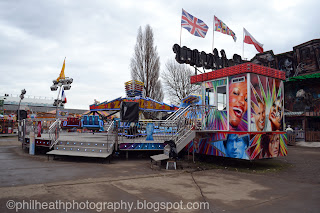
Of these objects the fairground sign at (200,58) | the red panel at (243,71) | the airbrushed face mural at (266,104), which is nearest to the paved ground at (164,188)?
the airbrushed face mural at (266,104)

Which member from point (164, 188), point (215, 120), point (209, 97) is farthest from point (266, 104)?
point (164, 188)

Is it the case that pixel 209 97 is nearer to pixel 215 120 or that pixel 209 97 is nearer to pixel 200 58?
pixel 215 120

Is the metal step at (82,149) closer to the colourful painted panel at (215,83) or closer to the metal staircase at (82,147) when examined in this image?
the metal staircase at (82,147)

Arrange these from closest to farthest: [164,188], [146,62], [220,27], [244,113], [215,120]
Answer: [164,188] → [244,113] → [215,120] → [220,27] → [146,62]

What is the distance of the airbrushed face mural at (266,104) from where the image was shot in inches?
407

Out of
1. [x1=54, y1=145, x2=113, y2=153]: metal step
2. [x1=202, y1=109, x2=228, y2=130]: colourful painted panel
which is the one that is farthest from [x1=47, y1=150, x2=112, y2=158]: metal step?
[x1=202, y1=109, x2=228, y2=130]: colourful painted panel

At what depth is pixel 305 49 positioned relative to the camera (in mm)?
27422

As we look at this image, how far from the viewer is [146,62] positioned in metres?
30.2

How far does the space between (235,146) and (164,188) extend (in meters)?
4.75

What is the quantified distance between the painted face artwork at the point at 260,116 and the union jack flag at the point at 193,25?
257 inches

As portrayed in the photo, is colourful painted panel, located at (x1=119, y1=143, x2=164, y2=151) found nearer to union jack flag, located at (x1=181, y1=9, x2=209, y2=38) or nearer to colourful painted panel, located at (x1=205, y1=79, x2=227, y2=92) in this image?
colourful painted panel, located at (x1=205, y1=79, x2=227, y2=92)

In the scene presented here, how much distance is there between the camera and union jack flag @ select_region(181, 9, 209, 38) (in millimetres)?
14578

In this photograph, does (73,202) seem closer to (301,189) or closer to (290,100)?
(301,189)

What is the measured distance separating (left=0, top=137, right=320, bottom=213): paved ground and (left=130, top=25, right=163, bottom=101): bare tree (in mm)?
21240
